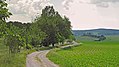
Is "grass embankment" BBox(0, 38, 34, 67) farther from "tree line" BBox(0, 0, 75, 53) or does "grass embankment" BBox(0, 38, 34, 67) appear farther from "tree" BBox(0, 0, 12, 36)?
"tree" BBox(0, 0, 12, 36)

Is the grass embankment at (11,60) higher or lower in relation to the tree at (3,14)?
lower

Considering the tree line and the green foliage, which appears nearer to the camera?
the green foliage

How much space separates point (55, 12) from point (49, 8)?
4386mm

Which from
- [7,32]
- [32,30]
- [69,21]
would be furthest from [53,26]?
[7,32]

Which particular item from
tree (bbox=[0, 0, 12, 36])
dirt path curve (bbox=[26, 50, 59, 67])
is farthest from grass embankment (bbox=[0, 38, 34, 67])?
tree (bbox=[0, 0, 12, 36])

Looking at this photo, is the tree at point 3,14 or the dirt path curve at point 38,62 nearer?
the tree at point 3,14

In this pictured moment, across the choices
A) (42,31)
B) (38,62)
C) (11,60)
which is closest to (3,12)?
(11,60)

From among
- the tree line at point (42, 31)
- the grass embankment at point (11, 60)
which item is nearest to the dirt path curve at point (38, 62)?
the grass embankment at point (11, 60)

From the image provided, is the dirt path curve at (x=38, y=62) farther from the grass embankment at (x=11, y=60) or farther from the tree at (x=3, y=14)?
the tree at (x=3, y=14)

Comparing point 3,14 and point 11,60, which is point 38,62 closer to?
point 11,60

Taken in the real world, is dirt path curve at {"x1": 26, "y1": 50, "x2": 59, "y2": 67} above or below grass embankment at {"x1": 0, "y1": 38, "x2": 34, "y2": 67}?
below

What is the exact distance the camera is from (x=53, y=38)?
12594cm

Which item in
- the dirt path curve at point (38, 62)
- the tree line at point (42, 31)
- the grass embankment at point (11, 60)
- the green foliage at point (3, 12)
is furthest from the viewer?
the tree line at point (42, 31)

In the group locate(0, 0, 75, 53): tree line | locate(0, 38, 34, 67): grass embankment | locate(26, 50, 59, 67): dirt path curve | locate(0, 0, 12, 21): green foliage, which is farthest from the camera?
locate(0, 0, 75, 53): tree line
